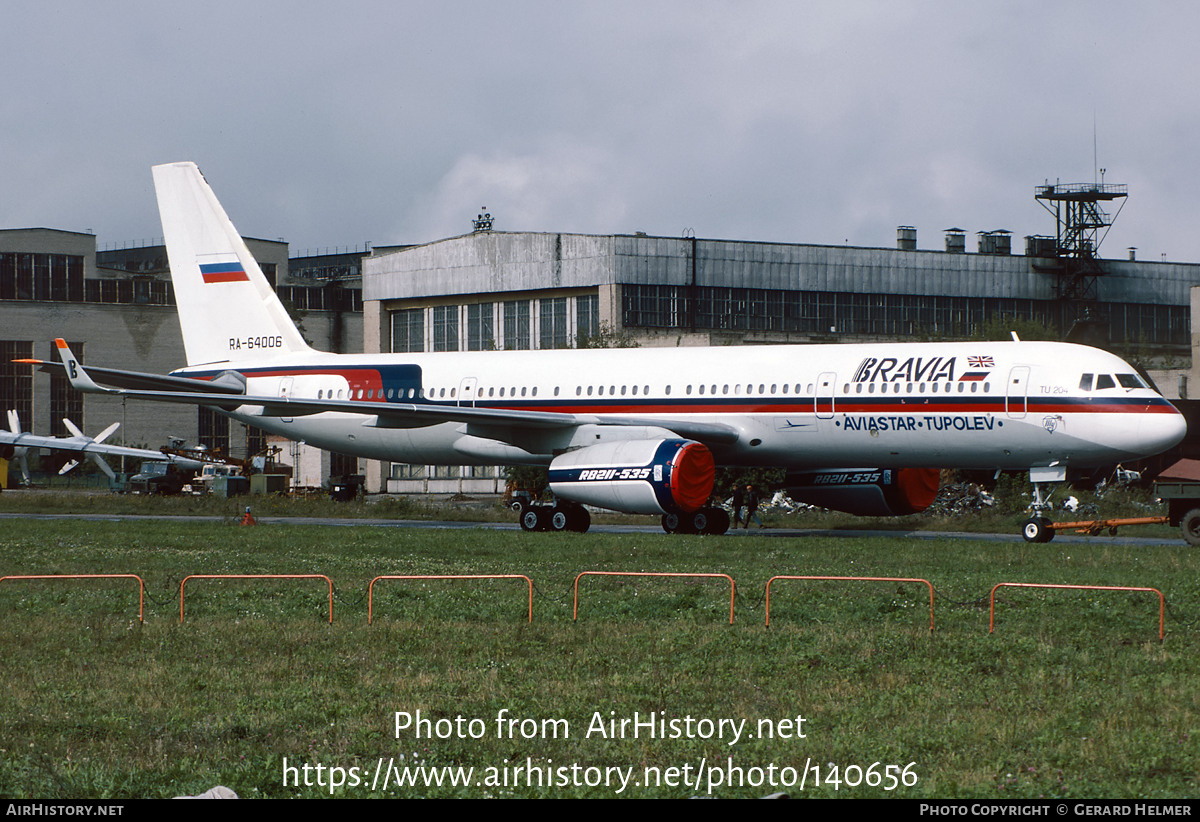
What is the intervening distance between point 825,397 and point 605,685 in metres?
20.7

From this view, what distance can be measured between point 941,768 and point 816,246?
74252mm

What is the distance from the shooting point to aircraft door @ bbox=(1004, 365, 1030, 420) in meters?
30.9

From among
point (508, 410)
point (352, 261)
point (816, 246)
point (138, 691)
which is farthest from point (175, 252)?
point (352, 261)

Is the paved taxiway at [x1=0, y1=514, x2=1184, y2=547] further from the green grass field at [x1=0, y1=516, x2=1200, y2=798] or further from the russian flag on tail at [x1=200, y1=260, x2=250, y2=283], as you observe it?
the green grass field at [x1=0, y1=516, x2=1200, y2=798]

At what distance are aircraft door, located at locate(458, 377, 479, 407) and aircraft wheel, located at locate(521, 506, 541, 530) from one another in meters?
3.59

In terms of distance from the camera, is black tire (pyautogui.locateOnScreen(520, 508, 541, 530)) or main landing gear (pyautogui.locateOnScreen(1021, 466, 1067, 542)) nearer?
main landing gear (pyautogui.locateOnScreen(1021, 466, 1067, 542))

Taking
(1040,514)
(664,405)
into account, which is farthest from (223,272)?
(1040,514)

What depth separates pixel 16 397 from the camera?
112 metres

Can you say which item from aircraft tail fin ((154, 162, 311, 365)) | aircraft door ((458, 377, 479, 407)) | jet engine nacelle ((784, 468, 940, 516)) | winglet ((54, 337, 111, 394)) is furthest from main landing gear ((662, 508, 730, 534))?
winglet ((54, 337, 111, 394))

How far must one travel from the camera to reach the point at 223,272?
4291 cm

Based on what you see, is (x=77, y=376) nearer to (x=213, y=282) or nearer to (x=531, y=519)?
(x=213, y=282)

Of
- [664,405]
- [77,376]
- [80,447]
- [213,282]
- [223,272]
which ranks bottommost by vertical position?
[80,447]

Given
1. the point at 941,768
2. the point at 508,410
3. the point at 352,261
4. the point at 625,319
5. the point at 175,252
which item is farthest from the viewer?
the point at 352,261

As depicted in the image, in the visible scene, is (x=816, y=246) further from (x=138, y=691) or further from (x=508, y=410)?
(x=138, y=691)
